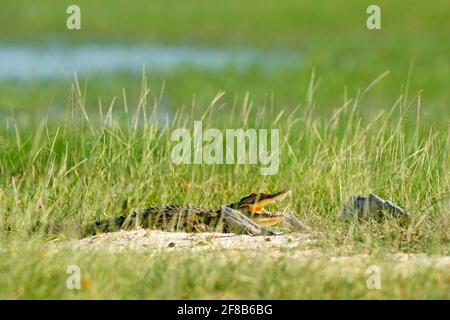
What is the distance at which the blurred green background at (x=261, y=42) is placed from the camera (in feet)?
59.1

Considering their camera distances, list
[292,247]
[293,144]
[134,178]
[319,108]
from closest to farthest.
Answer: [292,247], [134,178], [293,144], [319,108]

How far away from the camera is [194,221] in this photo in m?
8.10

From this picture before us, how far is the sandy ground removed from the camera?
6969 mm

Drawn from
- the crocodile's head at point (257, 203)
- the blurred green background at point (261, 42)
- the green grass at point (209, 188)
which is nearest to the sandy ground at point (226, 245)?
the green grass at point (209, 188)

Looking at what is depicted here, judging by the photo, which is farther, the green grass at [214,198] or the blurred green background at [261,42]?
the blurred green background at [261,42]

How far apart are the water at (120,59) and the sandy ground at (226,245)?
10.9 meters

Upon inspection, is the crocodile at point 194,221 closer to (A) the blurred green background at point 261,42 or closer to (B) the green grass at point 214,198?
(B) the green grass at point 214,198

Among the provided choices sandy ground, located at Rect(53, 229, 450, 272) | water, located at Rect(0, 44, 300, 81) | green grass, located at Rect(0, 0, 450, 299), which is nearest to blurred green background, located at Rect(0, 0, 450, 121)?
green grass, located at Rect(0, 0, 450, 299)

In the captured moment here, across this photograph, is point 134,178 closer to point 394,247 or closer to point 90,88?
point 394,247

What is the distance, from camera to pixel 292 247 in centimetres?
720

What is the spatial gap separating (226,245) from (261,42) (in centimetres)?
1736
